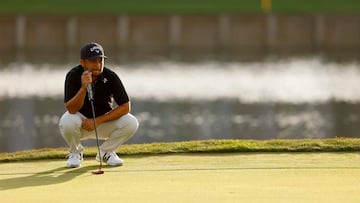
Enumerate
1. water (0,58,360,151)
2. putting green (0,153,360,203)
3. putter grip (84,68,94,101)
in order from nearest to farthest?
putting green (0,153,360,203) < putter grip (84,68,94,101) < water (0,58,360,151)

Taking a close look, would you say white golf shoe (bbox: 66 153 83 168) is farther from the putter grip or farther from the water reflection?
the water reflection

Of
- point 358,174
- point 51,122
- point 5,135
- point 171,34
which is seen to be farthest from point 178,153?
point 171,34

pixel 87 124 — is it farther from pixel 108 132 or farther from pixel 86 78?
pixel 86 78

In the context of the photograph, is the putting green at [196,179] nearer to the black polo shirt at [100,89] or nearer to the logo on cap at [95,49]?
the black polo shirt at [100,89]

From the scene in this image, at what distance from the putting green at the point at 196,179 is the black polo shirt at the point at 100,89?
51cm

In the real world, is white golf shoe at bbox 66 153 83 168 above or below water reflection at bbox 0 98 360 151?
above

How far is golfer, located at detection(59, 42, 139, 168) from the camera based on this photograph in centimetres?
725

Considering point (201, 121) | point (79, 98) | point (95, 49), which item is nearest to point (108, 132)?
point (79, 98)

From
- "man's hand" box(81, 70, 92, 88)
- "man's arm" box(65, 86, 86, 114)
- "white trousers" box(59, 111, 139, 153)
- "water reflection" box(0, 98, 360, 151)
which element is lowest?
"water reflection" box(0, 98, 360, 151)

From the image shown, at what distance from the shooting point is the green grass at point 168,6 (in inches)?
1662

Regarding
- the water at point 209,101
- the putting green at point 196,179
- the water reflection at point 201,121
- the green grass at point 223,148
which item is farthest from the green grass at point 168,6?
the putting green at point 196,179

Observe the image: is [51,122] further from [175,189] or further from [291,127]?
[175,189]

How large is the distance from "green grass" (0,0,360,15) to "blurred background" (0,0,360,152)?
0.06 meters

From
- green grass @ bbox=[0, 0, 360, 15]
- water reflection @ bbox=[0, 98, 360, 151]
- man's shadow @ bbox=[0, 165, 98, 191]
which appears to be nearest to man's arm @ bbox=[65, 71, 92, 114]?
man's shadow @ bbox=[0, 165, 98, 191]
